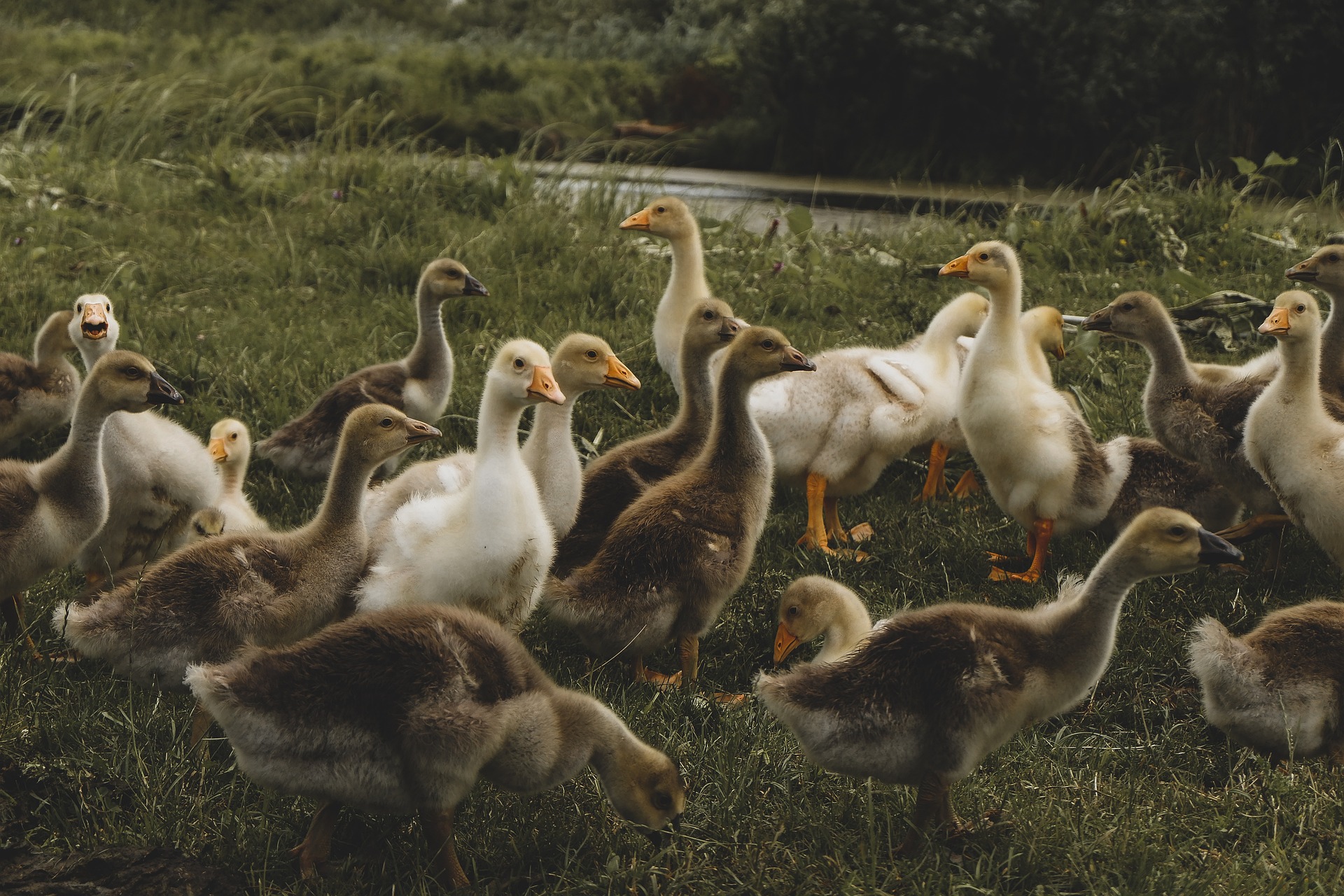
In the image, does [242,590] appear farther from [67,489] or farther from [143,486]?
[143,486]

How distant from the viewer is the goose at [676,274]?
7090 mm

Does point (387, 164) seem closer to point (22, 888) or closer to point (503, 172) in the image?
point (503, 172)

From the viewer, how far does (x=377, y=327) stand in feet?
27.5

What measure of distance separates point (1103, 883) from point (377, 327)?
20.5 feet

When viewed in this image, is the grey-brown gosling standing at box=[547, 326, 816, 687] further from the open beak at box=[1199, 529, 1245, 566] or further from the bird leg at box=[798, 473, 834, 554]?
the open beak at box=[1199, 529, 1245, 566]

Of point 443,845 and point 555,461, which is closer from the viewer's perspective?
point 443,845

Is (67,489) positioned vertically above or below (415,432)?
below

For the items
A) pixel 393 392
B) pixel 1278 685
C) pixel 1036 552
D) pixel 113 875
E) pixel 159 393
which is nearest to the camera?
pixel 113 875

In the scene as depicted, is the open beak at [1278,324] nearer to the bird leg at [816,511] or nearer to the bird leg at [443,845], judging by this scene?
the bird leg at [816,511]

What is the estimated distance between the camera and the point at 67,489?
481 centimetres

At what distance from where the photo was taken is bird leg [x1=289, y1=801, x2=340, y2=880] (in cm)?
351

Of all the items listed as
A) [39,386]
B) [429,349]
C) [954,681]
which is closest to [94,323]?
[39,386]

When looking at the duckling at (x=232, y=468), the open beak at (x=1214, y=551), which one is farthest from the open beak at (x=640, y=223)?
the open beak at (x=1214, y=551)

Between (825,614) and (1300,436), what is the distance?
7.26 ft
